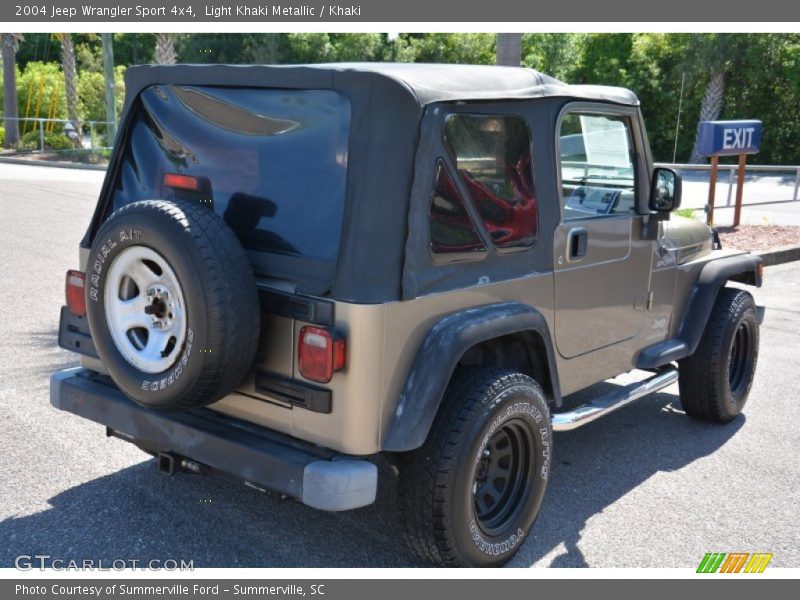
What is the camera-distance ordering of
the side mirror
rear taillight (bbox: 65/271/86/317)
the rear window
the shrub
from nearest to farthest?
1. the rear window
2. rear taillight (bbox: 65/271/86/317)
3. the side mirror
4. the shrub

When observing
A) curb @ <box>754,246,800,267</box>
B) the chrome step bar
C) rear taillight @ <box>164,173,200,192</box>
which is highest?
rear taillight @ <box>164,173,200,192</box>

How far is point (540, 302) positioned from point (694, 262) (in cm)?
174

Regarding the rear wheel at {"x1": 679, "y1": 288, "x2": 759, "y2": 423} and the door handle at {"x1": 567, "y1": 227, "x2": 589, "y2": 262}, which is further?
the rear wheel at {"x1": 679, "y1": 288, "x2": 759, "y2": 423}

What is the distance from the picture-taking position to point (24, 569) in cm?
342

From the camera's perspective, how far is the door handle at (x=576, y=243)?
13.2 ft

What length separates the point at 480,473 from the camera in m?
3.60

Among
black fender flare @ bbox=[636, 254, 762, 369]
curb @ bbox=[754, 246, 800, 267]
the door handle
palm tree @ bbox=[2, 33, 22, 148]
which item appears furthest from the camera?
palm tree @ bbox=[2, 33, 22, 148]

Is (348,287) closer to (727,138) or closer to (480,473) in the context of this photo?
(480,473)

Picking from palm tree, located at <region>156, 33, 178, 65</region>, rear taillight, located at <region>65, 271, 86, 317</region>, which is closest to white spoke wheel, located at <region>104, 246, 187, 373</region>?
rear taillight, located at <region>65, 271, 86, 317</region>

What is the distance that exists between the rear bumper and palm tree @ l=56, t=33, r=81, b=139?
A: 24605 millimetres

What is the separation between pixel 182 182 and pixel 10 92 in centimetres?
2685

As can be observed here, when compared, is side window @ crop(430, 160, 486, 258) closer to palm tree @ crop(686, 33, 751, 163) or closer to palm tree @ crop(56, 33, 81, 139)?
palm tree @ crop(56, 33, 81, 139)

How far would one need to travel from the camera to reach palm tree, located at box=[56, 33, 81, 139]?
26547mm
